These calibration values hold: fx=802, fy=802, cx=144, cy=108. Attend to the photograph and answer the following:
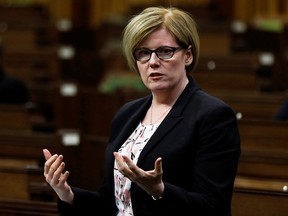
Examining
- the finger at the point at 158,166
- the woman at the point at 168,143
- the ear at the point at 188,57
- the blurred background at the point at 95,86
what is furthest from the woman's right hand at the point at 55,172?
the blurred background at the point at 95,86

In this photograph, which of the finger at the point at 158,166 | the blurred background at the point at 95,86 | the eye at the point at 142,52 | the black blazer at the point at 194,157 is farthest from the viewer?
the blurred background at the point at 95,86

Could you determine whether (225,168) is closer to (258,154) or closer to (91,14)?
(258,154)

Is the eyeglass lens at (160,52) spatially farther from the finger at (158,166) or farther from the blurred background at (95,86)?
the blurred background at (95,86)

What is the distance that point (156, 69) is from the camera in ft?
6.33

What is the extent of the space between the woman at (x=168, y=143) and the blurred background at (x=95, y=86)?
0.50 m

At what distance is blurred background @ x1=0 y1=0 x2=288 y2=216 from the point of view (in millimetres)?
2840

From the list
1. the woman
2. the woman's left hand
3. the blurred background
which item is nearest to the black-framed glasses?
the woman

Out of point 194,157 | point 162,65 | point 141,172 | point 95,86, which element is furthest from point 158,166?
point 95,86

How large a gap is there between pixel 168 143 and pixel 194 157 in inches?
2.8

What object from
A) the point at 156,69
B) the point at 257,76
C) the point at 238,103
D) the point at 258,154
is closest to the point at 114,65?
the point at 257,76

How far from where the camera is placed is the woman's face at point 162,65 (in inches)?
75.2

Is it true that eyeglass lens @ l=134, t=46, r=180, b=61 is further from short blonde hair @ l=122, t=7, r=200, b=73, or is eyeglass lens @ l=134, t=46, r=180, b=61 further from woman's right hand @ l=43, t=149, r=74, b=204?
woman's right hand @ l=43, t=149, r=74, b=204

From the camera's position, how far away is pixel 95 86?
21.7 ft

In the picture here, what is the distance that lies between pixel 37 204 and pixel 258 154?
107 cm
